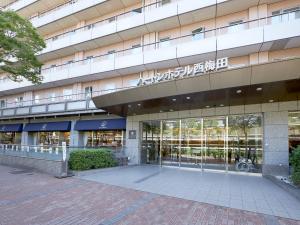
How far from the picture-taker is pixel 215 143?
48.2ft

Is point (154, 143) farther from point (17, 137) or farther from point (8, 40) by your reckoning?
point (17, 137)

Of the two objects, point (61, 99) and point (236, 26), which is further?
point (61, 99)

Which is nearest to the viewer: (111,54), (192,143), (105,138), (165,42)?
(192,143)

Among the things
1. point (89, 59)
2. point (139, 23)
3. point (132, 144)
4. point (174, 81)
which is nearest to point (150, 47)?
point (139, 23)

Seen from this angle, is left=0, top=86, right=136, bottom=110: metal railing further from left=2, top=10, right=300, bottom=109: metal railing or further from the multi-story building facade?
the multi-story building facade

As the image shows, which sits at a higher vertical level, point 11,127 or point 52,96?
point 52,96

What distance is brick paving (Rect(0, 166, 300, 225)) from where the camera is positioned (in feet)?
19.2

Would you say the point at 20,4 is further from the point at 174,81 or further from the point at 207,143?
the point at 207,143

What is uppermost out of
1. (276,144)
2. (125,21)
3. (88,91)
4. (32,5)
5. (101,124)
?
(32,5)

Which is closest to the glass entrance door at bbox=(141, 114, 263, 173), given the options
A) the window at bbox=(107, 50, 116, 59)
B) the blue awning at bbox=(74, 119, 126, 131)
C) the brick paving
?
the blue awning at bbox=(74, 119, 126, 131)

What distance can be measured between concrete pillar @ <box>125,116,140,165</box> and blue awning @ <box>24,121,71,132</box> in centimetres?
704

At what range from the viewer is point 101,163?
14.2 m

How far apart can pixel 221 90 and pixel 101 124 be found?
12.0 m

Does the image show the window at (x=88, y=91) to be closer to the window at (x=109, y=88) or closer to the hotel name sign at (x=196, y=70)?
the window at (x=109, y=88)
